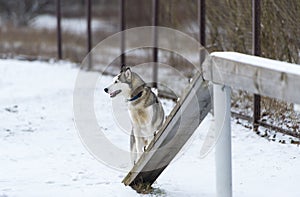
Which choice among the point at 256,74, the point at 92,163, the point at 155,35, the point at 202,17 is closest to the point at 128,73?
the point at 92,163

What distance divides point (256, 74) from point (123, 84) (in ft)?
8.30

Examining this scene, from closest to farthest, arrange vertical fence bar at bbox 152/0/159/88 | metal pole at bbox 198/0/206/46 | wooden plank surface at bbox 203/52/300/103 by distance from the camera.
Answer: wooden plank surface at bbox 203/52/300/103
metal pole at bbox 198/0/206/46
vertical fence bar at bbox 152/0/159/88

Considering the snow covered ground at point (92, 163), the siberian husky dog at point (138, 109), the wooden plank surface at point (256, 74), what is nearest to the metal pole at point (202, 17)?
the snow covered ground at point (92, 163)

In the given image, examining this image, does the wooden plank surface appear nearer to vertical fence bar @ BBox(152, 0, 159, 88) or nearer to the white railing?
the white railing

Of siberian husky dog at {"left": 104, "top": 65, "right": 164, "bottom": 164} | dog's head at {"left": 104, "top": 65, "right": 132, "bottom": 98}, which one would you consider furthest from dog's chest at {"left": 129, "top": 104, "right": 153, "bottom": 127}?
dog's head at {"left": 104, "top": 65, "right": 132, "bottom": 98}

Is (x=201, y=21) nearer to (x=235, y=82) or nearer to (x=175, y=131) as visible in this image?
(x=175, y=131)

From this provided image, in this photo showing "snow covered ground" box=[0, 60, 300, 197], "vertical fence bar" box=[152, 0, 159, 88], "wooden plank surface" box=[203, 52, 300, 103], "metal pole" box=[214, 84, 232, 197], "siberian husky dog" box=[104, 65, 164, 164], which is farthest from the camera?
"vertical fence bar" box=[152, 0, 159, 88]

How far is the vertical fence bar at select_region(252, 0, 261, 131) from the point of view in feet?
27.4

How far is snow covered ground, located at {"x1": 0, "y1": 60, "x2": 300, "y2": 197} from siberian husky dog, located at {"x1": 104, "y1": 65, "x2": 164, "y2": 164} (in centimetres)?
32

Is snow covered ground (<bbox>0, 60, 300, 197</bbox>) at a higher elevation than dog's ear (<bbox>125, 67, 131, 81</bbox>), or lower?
lower

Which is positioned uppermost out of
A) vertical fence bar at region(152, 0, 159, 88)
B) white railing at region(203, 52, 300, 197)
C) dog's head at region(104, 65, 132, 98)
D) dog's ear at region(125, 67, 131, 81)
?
white railing at region(203, 52, 300, 197)

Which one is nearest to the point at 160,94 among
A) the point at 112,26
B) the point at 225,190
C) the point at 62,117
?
the point at 62,117

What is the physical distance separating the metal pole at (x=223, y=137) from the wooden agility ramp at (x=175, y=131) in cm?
49

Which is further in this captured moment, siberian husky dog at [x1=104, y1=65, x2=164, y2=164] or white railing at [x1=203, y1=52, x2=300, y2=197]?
siberian husky dog at [x1=104, y1=65, x2=164, y2=164]
